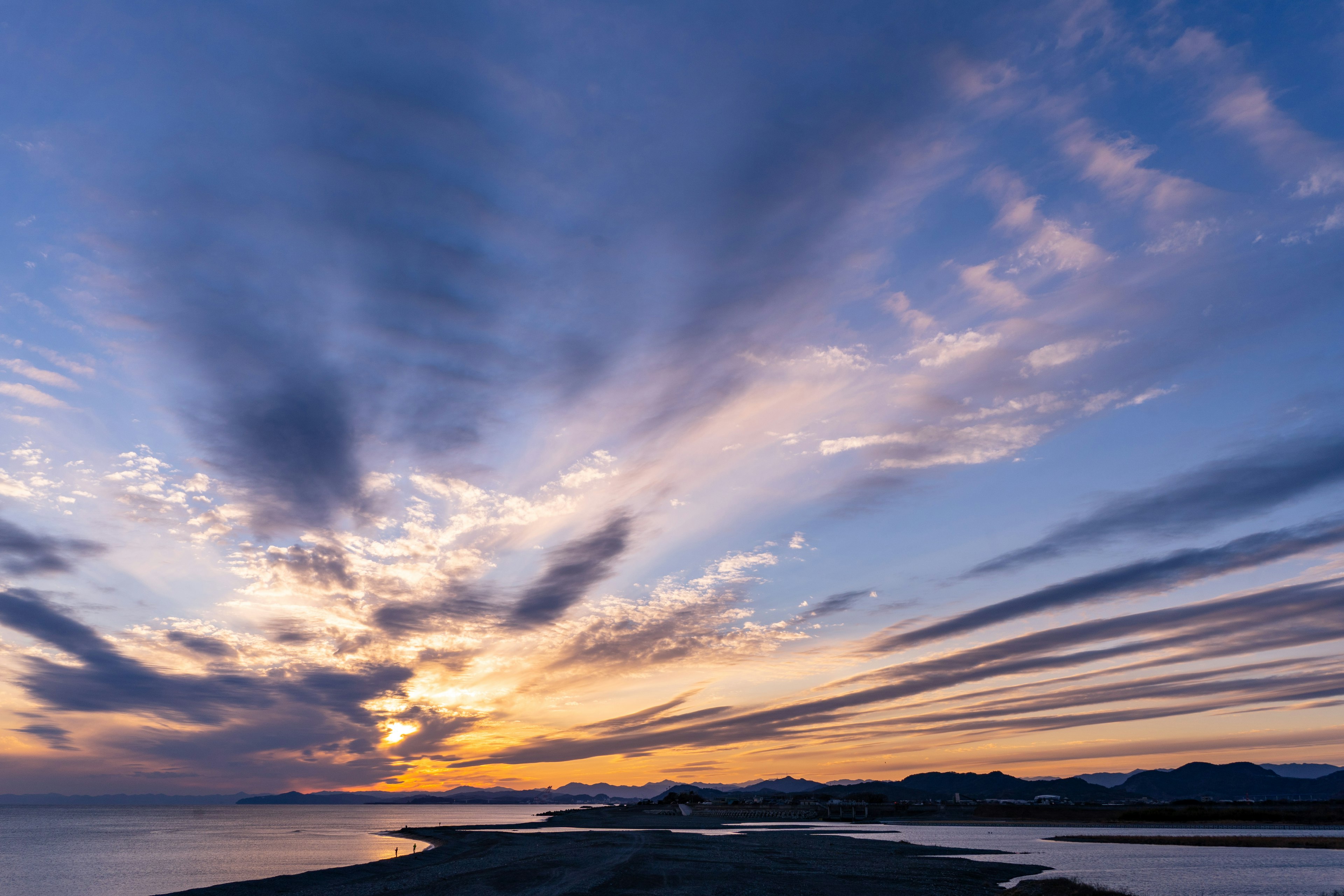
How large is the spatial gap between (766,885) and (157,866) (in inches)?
3552

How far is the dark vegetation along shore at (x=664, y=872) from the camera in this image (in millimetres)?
54625

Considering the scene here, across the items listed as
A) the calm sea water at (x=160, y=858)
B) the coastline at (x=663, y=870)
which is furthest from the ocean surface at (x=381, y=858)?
the coastline at (x=663, y=870)

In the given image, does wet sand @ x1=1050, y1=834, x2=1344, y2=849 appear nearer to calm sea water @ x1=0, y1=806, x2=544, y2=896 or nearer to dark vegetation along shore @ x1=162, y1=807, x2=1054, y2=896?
dark vegetation along shore @ x1=162, y1=807, x2=1054, y2=896

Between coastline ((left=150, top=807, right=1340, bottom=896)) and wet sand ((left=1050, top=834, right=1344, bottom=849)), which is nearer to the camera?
coastline ((left=150, top=807, right=1340, bottom=896))

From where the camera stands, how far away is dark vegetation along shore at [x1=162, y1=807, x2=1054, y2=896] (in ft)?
179

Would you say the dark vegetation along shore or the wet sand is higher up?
the dark vegetation along shore

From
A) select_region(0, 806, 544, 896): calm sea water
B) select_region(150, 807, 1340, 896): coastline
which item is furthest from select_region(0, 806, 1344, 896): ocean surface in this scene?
select_region(150, 807, 1340, 896): coastline

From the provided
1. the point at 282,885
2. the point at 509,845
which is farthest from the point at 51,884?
the point at 509,845

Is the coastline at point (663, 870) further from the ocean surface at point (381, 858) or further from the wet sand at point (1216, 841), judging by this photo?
the wet sand at point (1216, 841)

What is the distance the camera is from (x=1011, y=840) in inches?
4914

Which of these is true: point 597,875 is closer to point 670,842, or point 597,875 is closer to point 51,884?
point 670,842

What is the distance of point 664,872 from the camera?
6519 cm

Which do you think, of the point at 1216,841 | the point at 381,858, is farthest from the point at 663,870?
the point at 1216,841

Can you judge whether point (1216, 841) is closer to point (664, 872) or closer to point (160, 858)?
point (664, 872)
